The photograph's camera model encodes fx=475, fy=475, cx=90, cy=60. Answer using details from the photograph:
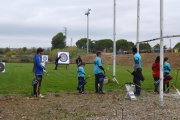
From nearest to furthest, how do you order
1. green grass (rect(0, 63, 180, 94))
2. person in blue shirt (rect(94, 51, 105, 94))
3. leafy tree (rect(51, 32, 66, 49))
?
person in blue shirt (rect(94, 51, 105, 94))
green grass (rect(0, 63, 180, 94))
leafy tree (rect(51, 32, 66, 49))

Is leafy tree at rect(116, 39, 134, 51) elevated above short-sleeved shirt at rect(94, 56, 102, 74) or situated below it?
above

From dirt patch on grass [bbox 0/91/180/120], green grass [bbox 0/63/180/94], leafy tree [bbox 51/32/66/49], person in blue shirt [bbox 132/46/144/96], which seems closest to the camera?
dirt patch on grass [bbox 0/91/180/120]

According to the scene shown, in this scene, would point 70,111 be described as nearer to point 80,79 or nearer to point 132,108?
A: point 132,108

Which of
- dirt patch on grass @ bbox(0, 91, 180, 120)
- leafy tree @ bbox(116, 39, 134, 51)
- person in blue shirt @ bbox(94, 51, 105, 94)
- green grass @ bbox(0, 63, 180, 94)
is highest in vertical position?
leafy tree @ bbox(116, 39, 134, 51)

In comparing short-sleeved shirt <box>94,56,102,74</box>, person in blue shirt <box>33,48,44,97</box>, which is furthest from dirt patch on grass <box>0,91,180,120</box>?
short-sleeved shirt <box>94,56,102,74</box>

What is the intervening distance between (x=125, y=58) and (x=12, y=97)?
6729 cm

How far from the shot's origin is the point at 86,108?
1522 centimetres

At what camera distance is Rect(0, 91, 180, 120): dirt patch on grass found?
44.0ft

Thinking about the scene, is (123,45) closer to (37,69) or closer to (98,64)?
(98,64)

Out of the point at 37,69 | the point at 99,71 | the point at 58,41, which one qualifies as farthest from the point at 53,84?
the point at 58,41

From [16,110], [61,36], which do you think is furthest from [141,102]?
[61,36]

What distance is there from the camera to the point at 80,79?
2098 centimetres

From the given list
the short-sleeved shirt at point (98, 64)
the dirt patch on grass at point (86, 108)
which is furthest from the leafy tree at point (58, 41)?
the dirt patch on grass at point (86, 108)

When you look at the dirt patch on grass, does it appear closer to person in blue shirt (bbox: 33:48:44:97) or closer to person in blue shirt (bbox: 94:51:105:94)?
person in blue shirt (bbox: 33:48:44:97)
